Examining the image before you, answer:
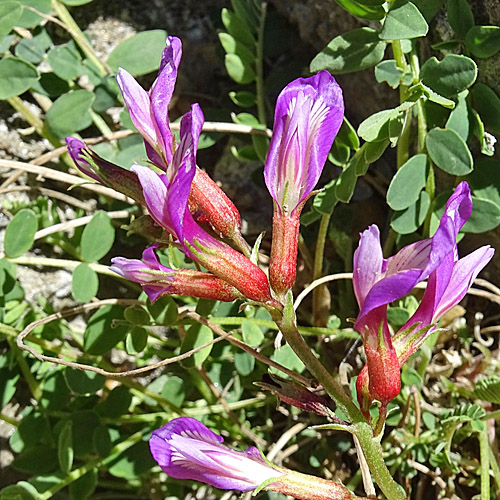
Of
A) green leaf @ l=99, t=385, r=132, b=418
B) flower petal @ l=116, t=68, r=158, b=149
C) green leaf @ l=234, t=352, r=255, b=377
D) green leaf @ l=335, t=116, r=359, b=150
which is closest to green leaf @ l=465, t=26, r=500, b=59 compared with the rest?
green leaf @ l=335, t=116, r=359, b=150

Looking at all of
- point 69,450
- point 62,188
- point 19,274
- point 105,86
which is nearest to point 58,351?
point 69,450

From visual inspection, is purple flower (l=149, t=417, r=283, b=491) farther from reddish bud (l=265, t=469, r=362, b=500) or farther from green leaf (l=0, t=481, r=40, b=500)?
green leaf (l=0, t=481, r=40, b=500)

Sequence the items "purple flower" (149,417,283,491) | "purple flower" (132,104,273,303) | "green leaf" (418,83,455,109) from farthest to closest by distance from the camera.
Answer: "green leaf" (418,83,455,109)
"purple flower" (149,417,283,491)
"purple flower" (132,104,273,303)

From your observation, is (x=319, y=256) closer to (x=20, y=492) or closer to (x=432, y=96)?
(x=432, y=96)

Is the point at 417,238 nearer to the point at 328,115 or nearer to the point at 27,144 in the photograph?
the point at 328,115

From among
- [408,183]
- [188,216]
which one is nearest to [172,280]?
[188,216]

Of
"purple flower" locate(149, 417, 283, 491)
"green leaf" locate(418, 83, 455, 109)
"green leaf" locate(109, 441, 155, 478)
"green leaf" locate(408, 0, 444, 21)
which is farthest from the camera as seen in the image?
"green leaf" locate(109, 441, 155, 478)
